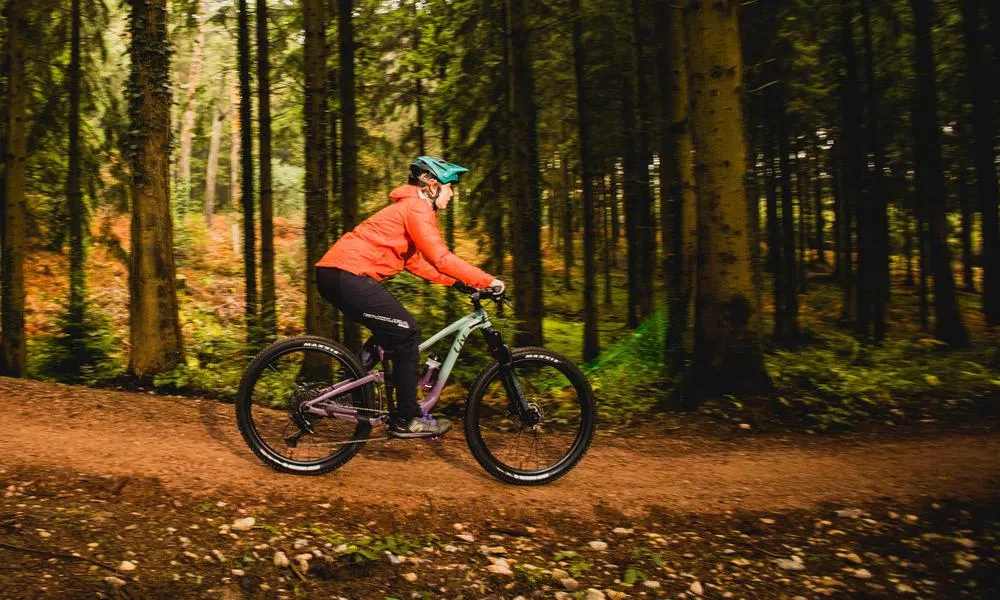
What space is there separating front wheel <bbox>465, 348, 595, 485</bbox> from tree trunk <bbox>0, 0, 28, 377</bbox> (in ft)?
27.9

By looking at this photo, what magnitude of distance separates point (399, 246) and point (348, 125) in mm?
5704

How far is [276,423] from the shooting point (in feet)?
17.1

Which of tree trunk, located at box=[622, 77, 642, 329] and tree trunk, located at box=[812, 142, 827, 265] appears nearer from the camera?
tree trunk, located at box=[622, 77, 642, 329]

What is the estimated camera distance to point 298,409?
199 inches

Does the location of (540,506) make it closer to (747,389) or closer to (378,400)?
(378,400)

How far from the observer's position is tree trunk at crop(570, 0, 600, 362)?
1374 centimetres

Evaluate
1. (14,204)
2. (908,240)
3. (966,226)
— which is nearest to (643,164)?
(14,204)

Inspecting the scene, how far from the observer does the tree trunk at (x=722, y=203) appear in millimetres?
7047

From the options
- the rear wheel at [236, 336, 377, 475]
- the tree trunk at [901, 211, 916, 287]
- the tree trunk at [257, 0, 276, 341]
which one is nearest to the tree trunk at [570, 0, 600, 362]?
the tree trunk at [257, 0, 276, 341]

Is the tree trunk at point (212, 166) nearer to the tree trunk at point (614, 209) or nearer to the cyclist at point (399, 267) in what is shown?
the tree trunk at point (614, 209)

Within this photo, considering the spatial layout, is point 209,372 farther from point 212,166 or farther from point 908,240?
point 212,166

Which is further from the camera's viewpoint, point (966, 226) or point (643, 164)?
point (966, 226)

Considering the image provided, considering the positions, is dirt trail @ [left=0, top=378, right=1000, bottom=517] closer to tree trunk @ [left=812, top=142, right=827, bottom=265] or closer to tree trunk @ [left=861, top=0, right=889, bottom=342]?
tree trunk @ [left=861, top=0, right=889, bottom=342]

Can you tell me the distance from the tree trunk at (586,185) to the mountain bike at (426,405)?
961 cm
